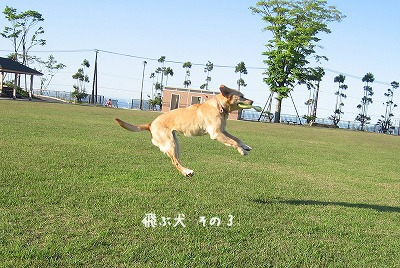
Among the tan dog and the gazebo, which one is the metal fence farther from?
the tan dog

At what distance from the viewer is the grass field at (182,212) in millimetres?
4246

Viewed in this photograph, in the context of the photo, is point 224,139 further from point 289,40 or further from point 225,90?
point 289,40

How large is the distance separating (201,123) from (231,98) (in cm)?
52

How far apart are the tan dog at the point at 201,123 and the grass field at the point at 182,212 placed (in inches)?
36.0

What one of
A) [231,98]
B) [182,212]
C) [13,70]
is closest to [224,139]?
[231,98]

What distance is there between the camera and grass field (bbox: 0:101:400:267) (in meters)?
4.25

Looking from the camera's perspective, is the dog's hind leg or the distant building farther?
the distant building

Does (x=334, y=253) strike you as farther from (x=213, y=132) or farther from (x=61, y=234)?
(x=61, y=234)

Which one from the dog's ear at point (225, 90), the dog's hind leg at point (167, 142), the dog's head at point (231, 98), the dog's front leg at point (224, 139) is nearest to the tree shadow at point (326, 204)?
the dog's front leg at point (224, 139)

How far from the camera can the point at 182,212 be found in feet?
18.8

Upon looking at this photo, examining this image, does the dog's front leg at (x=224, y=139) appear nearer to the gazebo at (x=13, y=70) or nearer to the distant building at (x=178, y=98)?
the gazebo at (x=13, y=70)

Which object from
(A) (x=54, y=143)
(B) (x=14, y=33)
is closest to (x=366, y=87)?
(B) (x=14, y=33)

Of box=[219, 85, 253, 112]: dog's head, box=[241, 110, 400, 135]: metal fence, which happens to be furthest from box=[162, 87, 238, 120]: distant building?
box=[219, 85, 253, 112]: dog's head

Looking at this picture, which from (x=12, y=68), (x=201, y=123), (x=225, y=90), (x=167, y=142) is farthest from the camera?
(x=12, y=68)
